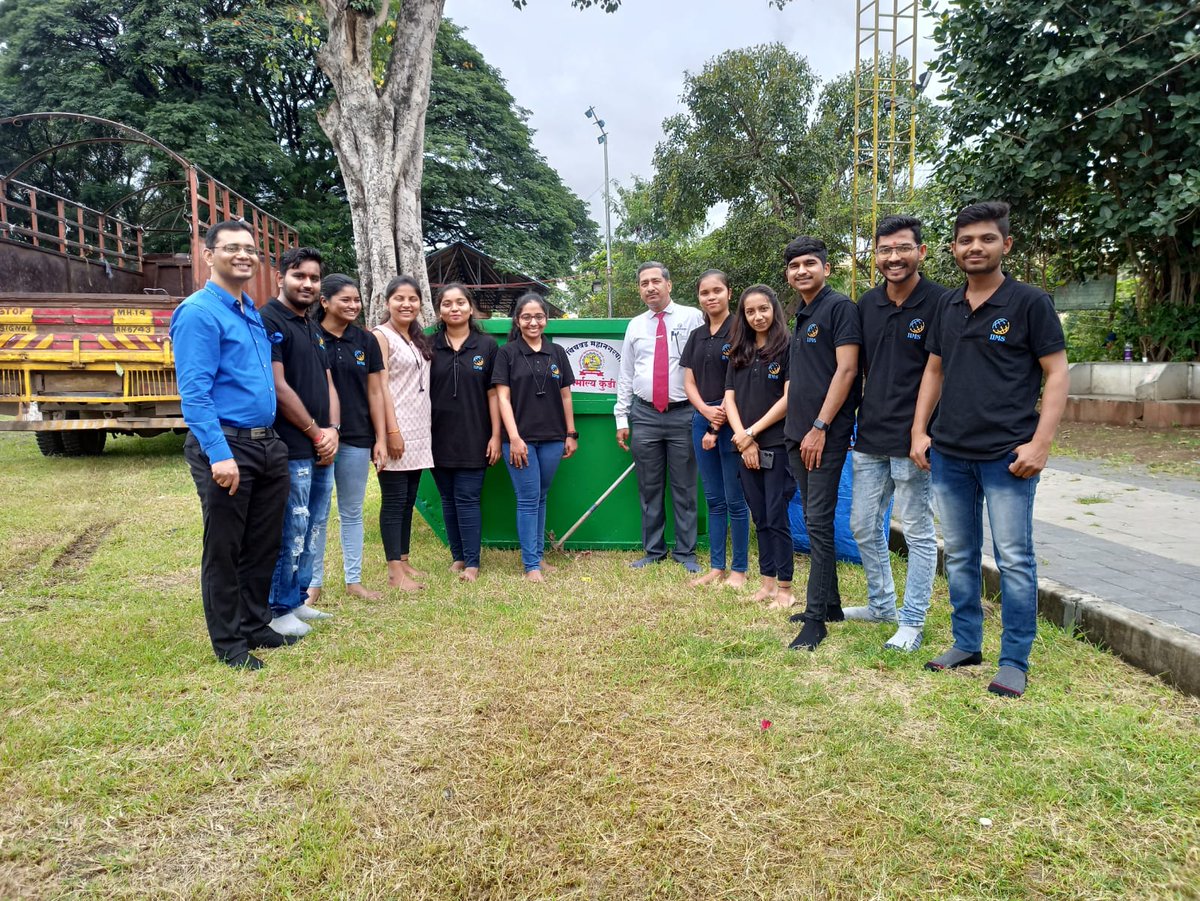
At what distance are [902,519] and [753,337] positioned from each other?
1313mm

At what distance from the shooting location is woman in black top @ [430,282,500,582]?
4801 millimetres

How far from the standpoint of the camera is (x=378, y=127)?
8859 mm

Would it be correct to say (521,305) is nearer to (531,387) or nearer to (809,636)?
(531,387)

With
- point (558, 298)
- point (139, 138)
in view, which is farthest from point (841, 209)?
point (139, 138)

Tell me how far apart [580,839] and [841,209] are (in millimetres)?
19243

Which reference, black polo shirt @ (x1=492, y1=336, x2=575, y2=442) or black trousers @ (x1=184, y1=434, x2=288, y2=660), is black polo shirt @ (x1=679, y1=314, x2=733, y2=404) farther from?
black trousers @ (x1=184, y1=434, x2=288, y2=660)

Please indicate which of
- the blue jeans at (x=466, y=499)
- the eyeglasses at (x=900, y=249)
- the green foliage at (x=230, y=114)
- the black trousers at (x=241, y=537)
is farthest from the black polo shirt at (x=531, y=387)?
the green foliage at (x=230, y=114)

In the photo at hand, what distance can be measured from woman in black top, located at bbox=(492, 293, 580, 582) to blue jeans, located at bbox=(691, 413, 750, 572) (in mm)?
887

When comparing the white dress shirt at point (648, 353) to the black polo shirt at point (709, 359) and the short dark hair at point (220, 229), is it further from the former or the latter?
the short dark hair at point (220, 229)

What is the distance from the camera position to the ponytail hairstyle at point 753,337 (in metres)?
4.29

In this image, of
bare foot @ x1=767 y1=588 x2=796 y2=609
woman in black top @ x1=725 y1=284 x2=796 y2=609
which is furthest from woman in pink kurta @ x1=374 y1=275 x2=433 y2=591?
bare foot @ x1=767 y1=588 x2=796 y2=609

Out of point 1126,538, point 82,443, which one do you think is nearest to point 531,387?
point 1126,538

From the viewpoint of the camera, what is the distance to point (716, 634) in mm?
3844

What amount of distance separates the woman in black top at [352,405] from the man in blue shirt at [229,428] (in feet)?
2.27
